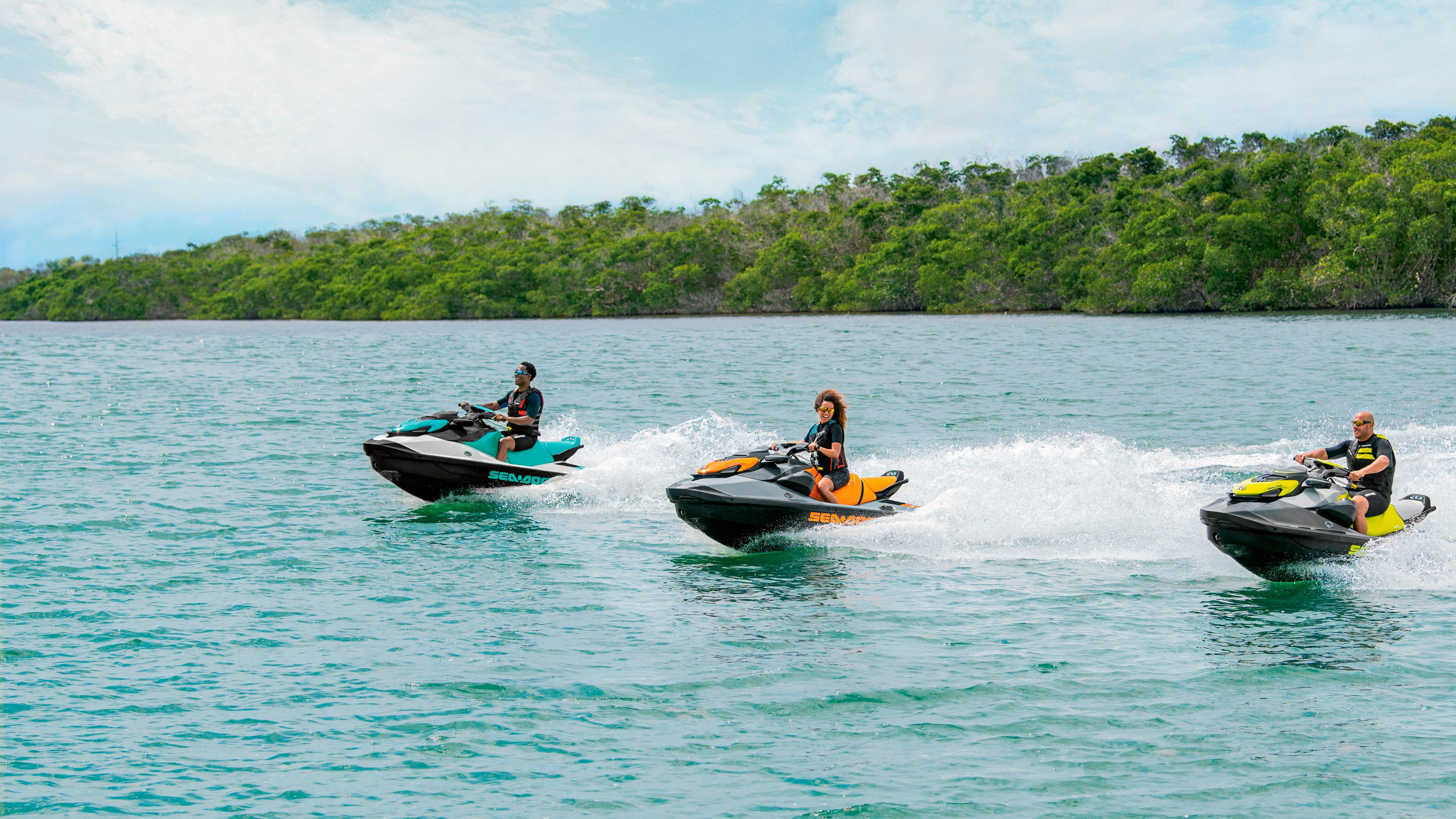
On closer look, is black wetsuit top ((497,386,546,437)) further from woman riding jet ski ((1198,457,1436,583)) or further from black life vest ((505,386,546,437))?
woman riding jet ski ((1198,457,1436,583))

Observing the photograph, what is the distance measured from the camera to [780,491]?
12.1 metres

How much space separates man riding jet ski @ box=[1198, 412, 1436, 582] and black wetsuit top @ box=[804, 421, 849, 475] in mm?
3603

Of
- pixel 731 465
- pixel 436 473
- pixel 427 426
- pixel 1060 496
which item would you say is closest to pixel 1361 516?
pixel 1060 496

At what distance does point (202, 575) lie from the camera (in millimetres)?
11773

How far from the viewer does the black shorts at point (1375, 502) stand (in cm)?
1088

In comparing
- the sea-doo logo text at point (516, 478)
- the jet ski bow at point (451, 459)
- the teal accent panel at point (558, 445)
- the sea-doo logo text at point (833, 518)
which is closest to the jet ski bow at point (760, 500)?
the sea-doo logo text at point (833, 518)

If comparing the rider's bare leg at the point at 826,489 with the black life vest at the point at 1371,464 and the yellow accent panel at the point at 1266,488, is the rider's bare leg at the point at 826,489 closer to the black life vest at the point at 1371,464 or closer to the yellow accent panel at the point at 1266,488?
the yellow accent panel at the point at 1266,488

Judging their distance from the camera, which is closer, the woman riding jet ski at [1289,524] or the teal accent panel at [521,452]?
the woman riding jet ski at [1289,524]

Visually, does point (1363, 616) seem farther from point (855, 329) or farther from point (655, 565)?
point (855, 329)

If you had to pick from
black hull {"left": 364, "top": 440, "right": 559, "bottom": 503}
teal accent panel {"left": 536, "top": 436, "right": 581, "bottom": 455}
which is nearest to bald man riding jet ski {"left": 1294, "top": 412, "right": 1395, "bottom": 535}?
teal accent panel {"left": 536, "top": 436, "right": 581, "bottom": 455}

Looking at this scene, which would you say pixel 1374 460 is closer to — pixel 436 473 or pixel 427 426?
pixel 436 473

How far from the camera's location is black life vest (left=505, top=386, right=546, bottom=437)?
15586mm

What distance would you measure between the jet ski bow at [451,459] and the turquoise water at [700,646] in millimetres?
462

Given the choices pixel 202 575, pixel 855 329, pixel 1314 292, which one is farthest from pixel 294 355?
pixel 1314 292
